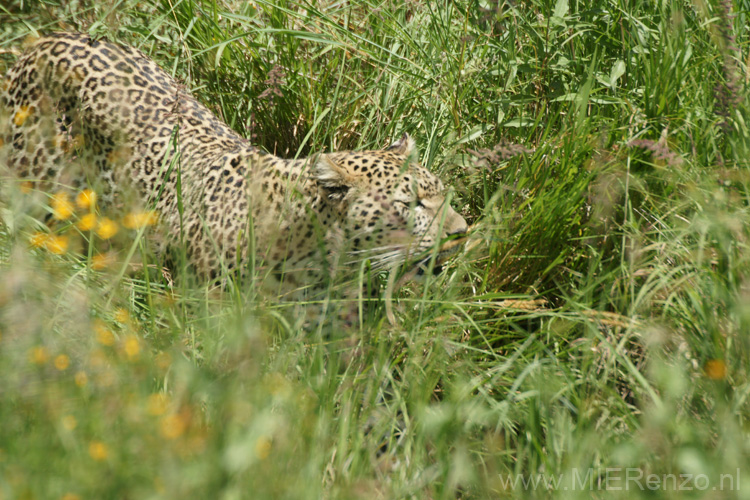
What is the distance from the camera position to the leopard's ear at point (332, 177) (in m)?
3.70

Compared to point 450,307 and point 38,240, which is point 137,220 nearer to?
point 38,240

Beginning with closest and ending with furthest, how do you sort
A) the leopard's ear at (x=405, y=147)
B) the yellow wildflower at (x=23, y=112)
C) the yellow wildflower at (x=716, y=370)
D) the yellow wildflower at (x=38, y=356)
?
the yellow wildflower at (x=38, y=356) → the yellow wildflower at (x=716, y=370) → the leopard's ear at (x=405, y=147) → the yellow wildflower at (x=23, y=112)

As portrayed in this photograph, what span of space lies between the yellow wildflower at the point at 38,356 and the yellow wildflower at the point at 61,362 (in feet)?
0.11

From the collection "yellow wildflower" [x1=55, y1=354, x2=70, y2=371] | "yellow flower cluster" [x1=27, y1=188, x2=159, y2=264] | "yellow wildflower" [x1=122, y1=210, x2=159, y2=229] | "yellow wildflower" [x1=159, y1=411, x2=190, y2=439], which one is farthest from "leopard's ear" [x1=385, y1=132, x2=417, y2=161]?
"yellow wildflower" [x1=159, y1=411, x2=190, y2=439]

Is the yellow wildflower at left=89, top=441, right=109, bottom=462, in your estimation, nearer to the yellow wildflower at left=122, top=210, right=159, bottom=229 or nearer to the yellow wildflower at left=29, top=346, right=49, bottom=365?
the yellow wildflower at left=29, top=346, right=49, bottom=365

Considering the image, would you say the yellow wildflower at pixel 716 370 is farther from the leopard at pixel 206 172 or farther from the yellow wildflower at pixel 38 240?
the yellow wildflower at pixel 38 240

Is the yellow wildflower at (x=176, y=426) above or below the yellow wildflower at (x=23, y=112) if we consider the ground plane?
above

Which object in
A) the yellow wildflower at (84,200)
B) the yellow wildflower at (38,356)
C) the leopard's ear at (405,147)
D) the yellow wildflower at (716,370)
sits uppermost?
the leopard's ear at (405,147)

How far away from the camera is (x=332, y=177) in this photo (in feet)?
12.3

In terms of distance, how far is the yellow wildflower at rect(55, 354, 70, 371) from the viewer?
228 centimetres

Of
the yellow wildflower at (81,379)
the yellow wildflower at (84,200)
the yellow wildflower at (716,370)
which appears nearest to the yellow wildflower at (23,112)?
the yellow wildflower at (84,200)

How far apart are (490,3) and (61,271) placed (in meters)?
2.83

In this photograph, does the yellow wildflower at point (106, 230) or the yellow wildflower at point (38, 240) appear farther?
the yellow wildflower at point (106, 230)

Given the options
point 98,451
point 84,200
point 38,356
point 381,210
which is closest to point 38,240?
point 84,200
